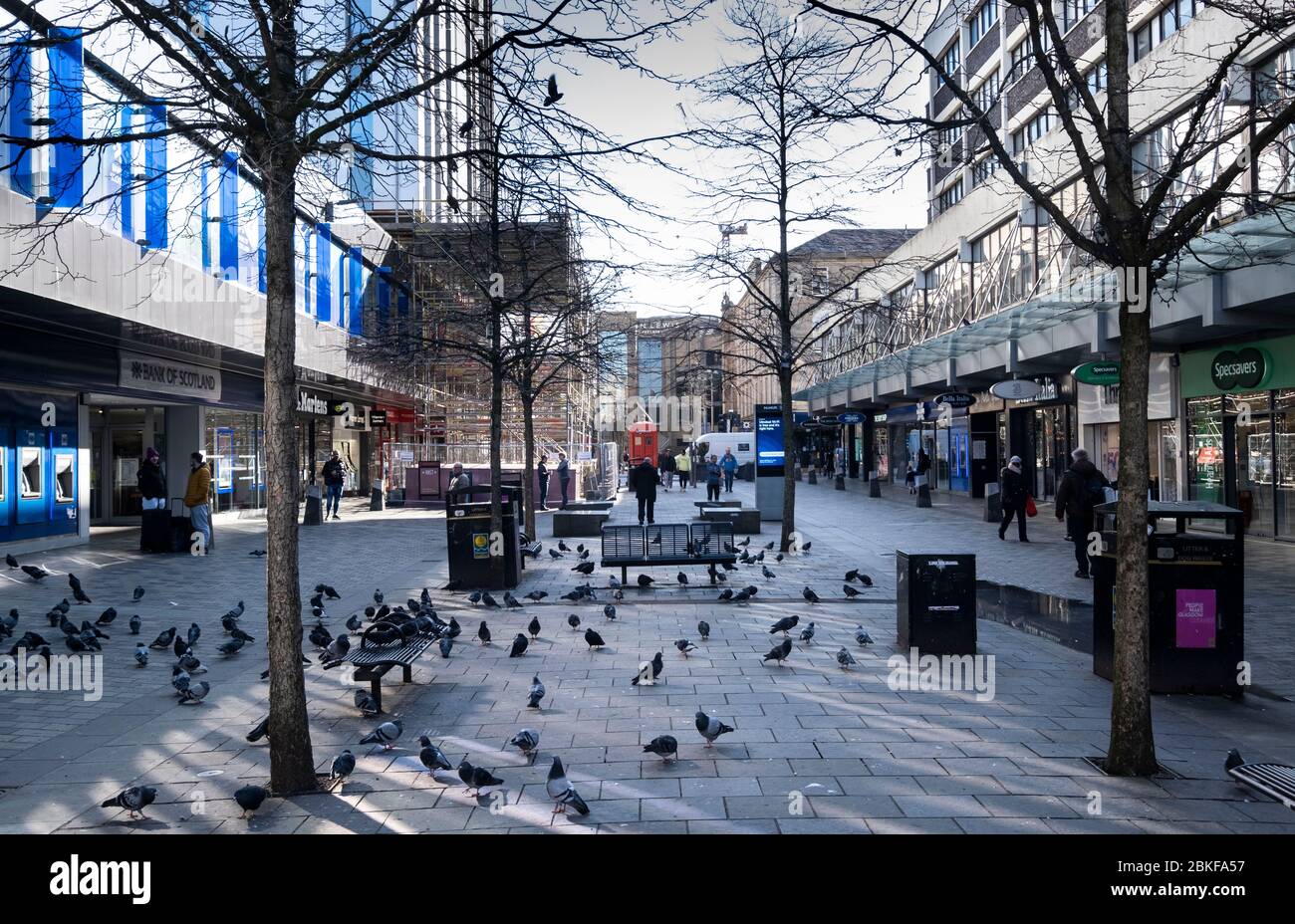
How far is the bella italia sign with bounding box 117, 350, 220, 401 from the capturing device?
18.0 m

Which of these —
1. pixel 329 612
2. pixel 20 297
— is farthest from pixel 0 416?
pixel 329 612

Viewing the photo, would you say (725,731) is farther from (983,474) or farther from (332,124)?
(983,474)

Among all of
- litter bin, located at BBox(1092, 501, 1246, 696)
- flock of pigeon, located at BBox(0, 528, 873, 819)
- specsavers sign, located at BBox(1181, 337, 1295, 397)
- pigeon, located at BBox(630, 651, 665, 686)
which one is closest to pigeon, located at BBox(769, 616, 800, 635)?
flock of pigeon, located at BBox(0, 528, 873, 819)

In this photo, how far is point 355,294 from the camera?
27.1 metres

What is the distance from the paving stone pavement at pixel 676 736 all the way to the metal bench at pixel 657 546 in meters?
1.51

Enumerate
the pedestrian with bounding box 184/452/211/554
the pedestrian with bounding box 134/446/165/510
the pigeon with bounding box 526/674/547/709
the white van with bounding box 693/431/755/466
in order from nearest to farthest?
1. the pigeon with bounding box 526/674/547/709
2. the pedestrian with bounding box 184/452/211/554
3. the pedestrian with bounding box 134/446/165/510
4. the white van with bounding box 693/431/755/466

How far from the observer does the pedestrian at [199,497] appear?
54.9ft

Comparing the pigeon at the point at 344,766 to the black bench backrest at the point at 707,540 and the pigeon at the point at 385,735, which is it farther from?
the black bench backrest at the point at 707,540

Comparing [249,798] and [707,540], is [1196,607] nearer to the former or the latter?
[249,798]

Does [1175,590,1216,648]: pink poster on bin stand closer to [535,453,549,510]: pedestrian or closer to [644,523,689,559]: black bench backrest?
[644,523,689,559]: black bench backrest

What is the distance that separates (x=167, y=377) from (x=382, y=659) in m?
15.2

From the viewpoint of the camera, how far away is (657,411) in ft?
302

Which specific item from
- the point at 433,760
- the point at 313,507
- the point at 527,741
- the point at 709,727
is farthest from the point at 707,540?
the point at 313,507
